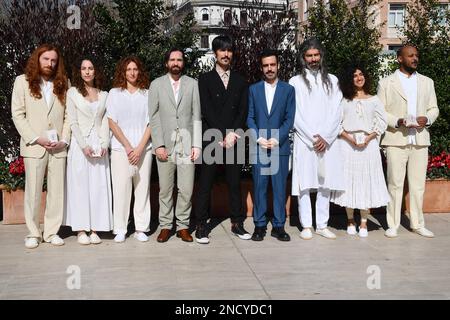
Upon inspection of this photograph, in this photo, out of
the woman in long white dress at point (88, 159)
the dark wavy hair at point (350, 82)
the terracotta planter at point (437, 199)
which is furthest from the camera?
the terracotta planter at point (437, 199)

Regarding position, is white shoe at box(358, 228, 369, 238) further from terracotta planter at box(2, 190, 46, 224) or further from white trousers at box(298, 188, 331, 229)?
terracotta planter at box(2, 190, 46, 224)

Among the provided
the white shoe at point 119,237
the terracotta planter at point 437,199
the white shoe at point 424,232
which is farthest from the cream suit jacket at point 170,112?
the terracotta planter at point 437,199

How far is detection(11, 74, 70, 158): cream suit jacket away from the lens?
572 cm

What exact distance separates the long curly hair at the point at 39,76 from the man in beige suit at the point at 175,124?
936 millimetres

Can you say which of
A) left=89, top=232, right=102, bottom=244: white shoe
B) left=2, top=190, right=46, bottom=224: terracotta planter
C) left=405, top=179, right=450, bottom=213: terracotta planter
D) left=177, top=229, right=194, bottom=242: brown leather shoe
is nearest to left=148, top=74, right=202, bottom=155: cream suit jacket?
left=177, top=229, right=194, bottom=242: brown leather shoe

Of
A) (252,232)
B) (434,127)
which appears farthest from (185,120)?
(434,127)

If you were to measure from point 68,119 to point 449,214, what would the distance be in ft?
16.6

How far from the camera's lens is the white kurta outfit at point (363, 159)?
20.2 feet

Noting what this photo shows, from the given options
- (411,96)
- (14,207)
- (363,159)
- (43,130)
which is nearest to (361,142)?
(363,159)

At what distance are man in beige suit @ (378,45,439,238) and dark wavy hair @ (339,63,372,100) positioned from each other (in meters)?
0.24

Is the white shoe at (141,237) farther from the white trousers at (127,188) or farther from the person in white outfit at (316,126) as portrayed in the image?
the person in white outfit at (316,126)

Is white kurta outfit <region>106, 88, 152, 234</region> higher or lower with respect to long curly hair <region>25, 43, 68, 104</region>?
lower

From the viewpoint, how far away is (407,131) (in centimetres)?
Answer: 625

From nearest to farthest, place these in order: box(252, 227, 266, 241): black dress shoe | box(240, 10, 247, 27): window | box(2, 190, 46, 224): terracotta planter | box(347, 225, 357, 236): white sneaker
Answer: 1. box(252, 227, 266, 241): black dress shoe
2. box(347, 225, 357, 236): white sneaker
3. box(2, 190, 46, 224): terracotta planter
4. box(240, 10, 247, 27): window
